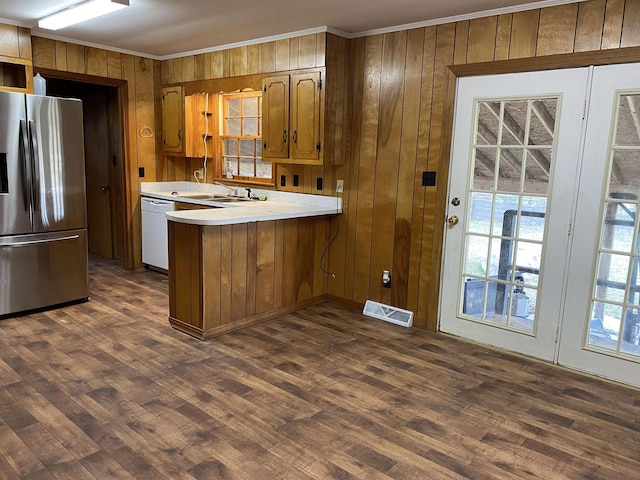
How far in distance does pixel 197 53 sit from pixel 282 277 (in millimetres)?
2629

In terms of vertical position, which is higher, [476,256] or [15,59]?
[15,59]

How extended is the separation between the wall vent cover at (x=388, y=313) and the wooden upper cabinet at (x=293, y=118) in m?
1.34

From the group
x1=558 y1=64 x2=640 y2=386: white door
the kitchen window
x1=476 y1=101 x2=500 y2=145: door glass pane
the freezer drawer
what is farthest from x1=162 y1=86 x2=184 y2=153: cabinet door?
x1=558 y1=64 x2=640 y2=386: white door

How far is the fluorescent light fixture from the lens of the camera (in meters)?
3.42

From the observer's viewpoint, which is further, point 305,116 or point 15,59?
point 15,59

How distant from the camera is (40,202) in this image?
400 cm

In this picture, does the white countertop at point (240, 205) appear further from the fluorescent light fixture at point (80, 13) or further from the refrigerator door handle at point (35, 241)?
the fluorescent light fixture at point (80, 13)

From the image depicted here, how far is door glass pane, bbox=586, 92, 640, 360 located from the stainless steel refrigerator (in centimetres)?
403

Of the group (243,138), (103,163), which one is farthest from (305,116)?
(103,163)

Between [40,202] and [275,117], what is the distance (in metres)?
2.07

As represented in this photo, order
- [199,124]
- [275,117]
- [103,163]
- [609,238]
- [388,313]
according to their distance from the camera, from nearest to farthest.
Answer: [609,238] → [388,313] → [275,117] → [199,124] → [103,163]

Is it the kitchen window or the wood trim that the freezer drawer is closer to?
the kitchen window

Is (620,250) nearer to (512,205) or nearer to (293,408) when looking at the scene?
(512,205)

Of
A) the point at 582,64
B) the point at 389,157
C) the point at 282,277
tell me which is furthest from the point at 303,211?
the point at 582,64
